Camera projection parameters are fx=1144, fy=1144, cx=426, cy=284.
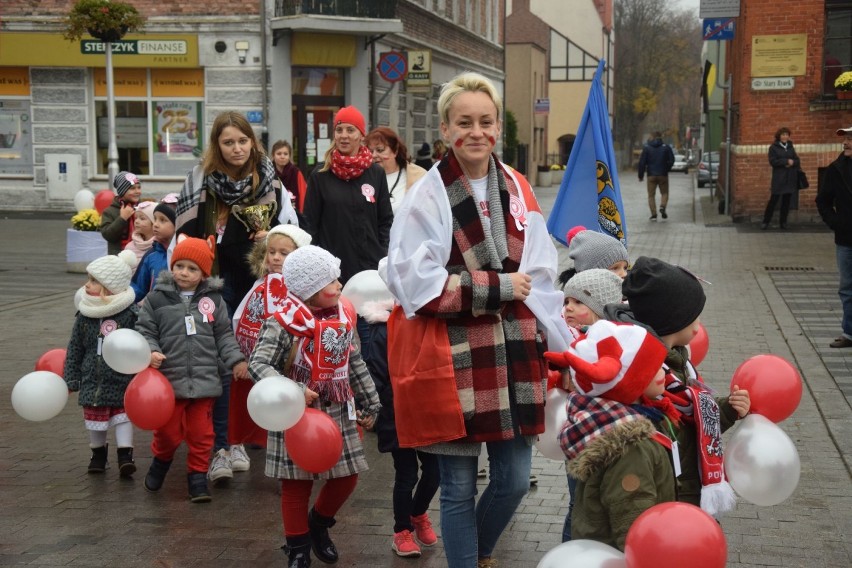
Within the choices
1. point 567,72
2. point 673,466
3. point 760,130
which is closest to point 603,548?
point 673,466

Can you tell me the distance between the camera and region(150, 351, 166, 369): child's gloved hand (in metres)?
5.82

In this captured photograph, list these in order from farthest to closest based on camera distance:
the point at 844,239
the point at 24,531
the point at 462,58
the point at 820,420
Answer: the point at 462,58, the point at 844,239, the point at 820,420, the point at 24,531

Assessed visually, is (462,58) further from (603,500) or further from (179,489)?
(603,500)

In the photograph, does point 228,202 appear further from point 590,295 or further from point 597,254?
point 590,295

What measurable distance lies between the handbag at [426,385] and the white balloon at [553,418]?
468mm

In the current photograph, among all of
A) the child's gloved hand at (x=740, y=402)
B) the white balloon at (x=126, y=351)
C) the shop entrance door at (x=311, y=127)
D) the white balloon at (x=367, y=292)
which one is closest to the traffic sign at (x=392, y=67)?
the shop entrance door at (x=311, y=127)

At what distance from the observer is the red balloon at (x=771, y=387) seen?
3.90 m

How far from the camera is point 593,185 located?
6078 millimetres

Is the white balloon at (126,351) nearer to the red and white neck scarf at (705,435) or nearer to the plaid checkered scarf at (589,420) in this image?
the plaid checkered scarf at (589,420)

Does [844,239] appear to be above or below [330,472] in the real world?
above

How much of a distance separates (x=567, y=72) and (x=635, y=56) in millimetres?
17998

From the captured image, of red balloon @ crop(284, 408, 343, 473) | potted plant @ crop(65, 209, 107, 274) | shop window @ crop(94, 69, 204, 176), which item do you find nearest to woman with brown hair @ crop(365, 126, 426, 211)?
red balloon @ crop(284, 408, 343, 473)

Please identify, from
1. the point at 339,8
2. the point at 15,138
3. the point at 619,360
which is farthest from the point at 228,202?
the point at 15,138

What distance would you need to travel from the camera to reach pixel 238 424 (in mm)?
5816
